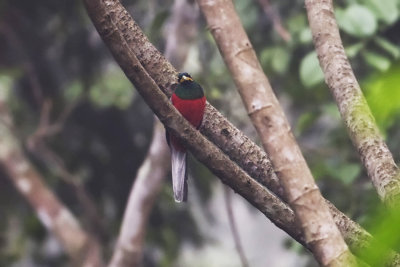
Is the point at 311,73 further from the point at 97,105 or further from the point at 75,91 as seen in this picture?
the point at 97,105

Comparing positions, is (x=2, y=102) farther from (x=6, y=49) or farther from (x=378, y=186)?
(x=378, y=186)

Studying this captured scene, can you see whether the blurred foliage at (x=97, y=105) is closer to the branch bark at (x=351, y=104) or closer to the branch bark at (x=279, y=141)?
the branch bark at (x=351, y=104)

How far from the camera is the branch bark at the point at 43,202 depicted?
3.54 meters

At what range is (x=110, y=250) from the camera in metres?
4.00

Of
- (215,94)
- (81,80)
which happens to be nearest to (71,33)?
(81,80)

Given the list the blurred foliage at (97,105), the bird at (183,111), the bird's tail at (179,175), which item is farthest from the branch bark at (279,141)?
the blurred foliage at (97,105)

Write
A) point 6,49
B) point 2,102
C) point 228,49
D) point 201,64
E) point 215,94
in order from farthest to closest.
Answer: point 6,49
point 2,102
point 201,64
point 215,94
point 228,49

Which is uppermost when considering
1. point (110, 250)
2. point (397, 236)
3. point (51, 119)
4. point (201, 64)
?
point (397, 236)

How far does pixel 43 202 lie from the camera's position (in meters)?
3.54

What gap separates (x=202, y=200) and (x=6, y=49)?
1377 mm

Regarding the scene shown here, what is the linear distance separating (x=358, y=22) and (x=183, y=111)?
0.88 meters

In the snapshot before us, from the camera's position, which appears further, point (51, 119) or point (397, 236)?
point (51, 119)

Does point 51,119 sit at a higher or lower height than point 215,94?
lower

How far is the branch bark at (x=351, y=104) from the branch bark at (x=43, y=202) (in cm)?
210
